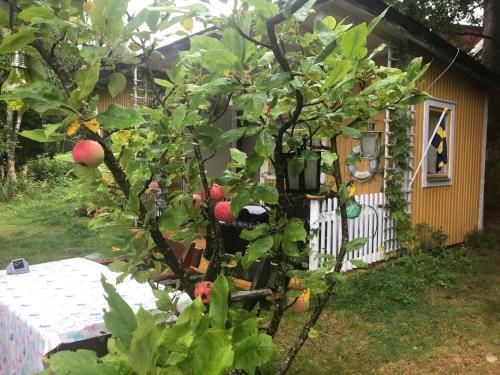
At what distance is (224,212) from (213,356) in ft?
2.66

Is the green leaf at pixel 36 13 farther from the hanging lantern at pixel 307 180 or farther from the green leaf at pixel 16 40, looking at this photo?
the hanging lantern at pixel 307 180

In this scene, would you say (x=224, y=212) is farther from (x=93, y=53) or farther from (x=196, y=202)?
(x=93, y=53)

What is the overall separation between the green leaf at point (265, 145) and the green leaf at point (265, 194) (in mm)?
141

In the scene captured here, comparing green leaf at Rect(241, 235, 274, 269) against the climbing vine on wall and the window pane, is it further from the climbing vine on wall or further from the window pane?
the window pane

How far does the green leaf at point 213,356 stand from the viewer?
0.71 meters

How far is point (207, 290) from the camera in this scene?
142 centimetres

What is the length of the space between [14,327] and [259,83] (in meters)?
2.27

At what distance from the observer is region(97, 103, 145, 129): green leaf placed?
983mm

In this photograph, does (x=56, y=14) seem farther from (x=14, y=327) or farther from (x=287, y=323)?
(x=287, y=323)

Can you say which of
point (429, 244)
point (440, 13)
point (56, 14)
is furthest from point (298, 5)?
point (440, 13)

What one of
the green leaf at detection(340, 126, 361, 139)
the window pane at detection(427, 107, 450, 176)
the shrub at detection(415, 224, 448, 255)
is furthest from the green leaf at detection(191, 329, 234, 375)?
the window pane at detection(427, 107, 450, 176)

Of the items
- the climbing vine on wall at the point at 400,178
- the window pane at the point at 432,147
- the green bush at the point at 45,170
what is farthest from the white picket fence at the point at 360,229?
the green bush at the point at 45,170

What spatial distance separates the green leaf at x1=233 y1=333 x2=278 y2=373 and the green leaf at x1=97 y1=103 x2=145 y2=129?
52cm

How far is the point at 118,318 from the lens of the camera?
0.80 metres
